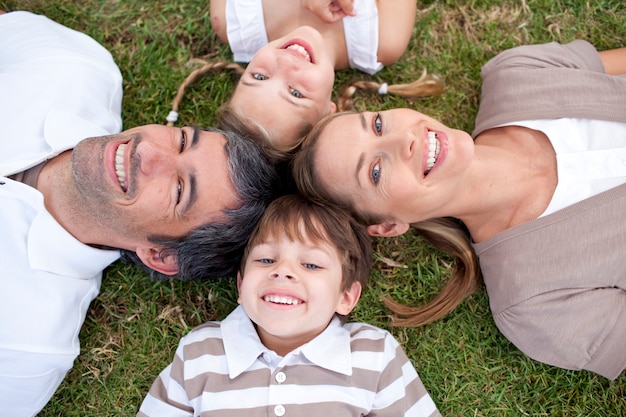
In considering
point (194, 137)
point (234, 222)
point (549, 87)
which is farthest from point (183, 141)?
point (549, 87)

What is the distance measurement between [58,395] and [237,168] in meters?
1.77

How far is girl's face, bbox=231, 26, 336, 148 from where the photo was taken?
2.77 metres

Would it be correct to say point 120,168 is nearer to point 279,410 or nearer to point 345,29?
point 279,410

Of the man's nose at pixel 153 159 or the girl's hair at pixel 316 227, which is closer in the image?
the man's nose at pixel 153 159

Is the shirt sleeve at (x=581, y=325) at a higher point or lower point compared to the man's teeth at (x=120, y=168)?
lower

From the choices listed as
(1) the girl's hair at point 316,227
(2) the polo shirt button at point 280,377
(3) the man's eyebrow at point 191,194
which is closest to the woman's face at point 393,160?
(1) the girl's hair at point 316,227

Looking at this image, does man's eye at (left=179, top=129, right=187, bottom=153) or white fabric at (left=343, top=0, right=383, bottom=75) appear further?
white fabric at (left=343, top=0, right=383, bottom=75)

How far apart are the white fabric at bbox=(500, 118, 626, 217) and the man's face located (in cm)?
170

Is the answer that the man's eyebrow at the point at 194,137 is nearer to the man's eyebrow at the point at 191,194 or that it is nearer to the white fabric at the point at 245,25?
the man's eyebrow at the point at 191,194

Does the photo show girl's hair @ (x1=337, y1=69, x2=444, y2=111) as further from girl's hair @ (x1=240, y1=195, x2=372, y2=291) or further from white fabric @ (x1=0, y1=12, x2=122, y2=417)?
white fabric @ (x1=0, y1=12, x2=122, y2=417)

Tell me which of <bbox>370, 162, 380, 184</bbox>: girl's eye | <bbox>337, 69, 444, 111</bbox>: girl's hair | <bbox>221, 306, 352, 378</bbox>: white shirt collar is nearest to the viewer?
<bbox>370, 162, 380, 184</bbox>: girl's eye

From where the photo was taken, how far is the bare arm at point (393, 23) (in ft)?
10.5

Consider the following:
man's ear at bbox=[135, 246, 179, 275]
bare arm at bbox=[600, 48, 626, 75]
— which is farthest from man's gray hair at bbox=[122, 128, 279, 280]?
bare arm at bbox=[600, 48, 626, 75]

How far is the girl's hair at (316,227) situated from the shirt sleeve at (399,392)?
1.51 ft
